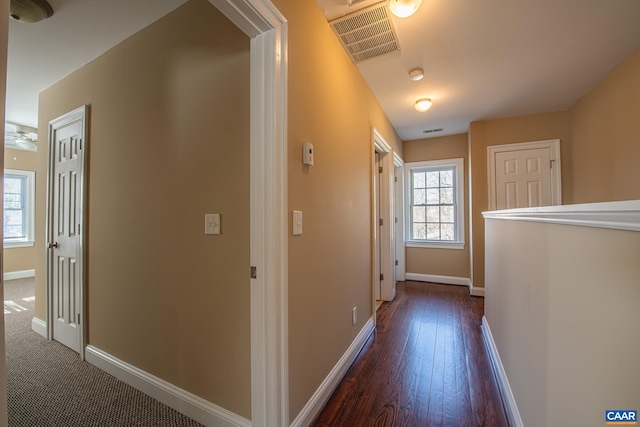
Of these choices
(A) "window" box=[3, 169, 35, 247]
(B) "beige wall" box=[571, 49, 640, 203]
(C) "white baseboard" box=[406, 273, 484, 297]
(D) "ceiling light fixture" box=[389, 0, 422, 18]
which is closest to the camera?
(D) "ceiling light fixture" box=[389, 0, 422, 18]

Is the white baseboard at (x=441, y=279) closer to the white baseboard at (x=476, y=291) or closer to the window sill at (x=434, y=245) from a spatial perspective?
the white baseboard at (x=476, y=291)

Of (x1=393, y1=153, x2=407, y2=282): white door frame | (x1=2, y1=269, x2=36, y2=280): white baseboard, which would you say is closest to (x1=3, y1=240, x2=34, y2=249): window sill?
(x1=2, y1=269, x2=36, y2=280): white baseboard

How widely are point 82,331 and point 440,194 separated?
4.98 m

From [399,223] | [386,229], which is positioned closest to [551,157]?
[399,223]

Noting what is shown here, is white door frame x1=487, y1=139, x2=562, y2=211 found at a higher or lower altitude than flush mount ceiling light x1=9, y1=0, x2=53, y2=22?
lower

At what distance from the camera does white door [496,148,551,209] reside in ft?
11.3

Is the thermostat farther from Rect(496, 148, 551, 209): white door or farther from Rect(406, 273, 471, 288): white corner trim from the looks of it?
Rect(406, 273, 471, 288): white corner trim

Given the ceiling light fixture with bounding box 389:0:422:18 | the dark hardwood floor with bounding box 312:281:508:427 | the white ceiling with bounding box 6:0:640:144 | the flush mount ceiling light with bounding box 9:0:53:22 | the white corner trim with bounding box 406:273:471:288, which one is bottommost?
the dark hardwood floor with bounding box 312:281:508:427

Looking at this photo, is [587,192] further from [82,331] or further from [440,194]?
[82,331]

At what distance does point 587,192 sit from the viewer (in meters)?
3.00

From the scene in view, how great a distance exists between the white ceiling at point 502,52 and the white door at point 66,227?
2.41m

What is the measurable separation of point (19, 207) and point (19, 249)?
2.72ft

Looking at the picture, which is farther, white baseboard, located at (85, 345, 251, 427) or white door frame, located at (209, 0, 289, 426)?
white baseboard, located at (85, 345, 251, 427)

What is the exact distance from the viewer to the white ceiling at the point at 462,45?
5.60 feet
